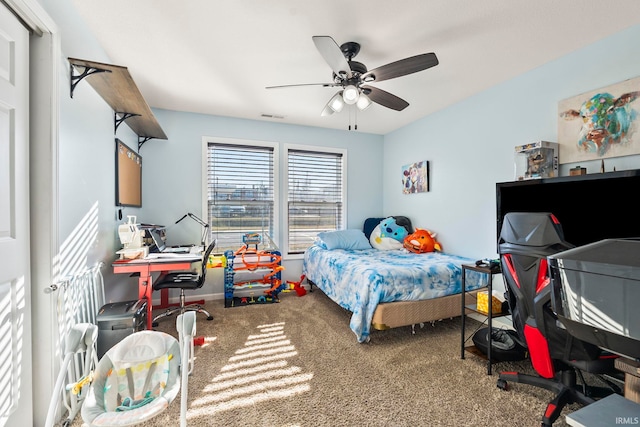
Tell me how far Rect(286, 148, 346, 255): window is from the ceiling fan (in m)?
1.70

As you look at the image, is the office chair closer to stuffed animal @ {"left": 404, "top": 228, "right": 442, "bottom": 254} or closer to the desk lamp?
the desk lamp

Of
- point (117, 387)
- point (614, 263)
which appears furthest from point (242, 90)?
point (614, 263)

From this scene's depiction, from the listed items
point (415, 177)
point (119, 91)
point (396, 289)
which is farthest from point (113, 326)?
point (415, 177)

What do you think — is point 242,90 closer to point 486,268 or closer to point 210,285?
point 210,285

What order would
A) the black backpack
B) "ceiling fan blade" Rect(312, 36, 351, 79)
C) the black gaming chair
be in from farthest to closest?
the black backpack → "ceiling fan blade" Rect(312, 36, 351, 79) → the black gaming chair

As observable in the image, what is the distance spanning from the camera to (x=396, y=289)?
249cm

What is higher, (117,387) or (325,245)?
(325,245)

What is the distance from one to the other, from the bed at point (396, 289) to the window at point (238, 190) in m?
1.50

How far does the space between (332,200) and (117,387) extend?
12.0 feet

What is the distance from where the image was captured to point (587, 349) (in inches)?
56.6

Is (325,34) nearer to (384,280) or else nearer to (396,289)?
(384,280)

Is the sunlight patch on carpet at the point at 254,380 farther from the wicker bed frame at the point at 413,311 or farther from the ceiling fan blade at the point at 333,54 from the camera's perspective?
the ceiling fan blade at the point at 333,54

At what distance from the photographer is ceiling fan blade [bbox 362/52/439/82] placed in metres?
1.90

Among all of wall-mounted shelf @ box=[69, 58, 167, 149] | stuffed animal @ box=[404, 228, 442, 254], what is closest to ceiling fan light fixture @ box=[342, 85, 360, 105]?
wall-mounted shelf @ box=[69, 58, 167, 149]
